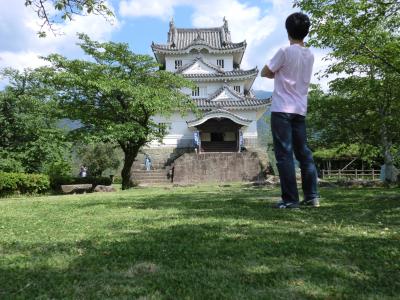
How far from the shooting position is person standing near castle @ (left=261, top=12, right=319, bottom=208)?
452cm

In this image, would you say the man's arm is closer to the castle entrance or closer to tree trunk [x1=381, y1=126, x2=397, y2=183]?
tree trunk [x1=381, y1=126, x2=397, y2=183]

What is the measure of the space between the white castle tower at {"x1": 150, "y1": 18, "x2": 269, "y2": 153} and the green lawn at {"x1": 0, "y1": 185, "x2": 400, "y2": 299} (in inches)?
989

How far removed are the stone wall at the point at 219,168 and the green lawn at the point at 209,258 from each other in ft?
65.8

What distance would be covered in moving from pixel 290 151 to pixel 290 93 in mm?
659

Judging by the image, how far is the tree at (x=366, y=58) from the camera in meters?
8.36

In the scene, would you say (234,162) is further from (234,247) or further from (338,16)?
(234,247)

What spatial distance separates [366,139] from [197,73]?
1866cm

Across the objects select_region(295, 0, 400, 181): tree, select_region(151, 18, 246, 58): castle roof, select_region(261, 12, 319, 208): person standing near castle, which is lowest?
select_region(261, 12, 319, 208): person standing near castle

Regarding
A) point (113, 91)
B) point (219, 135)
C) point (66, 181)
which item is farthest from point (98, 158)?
point (113, 91)

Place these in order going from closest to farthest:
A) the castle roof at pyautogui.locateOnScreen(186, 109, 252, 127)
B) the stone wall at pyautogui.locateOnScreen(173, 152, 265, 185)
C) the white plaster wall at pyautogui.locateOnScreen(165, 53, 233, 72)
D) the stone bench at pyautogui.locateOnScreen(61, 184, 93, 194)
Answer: the stone bench at pyautogui.locateOnScreen(61, 184, 93, 194) < the stone wall at pyautogui.locateOnScreen(173, 152, 265, 185) < the castle roof at pyautogui.locateOnScreen(186, 109, 252, 127) < the white plaster wall at pyautogui.locateOnScreen(165, 53, 233, 72)

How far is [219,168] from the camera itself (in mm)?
24781

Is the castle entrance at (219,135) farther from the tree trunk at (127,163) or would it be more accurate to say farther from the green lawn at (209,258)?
the green lawn at (209,258)

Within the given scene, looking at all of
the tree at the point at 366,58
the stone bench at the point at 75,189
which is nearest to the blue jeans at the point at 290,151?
the tree at the point at 366,58

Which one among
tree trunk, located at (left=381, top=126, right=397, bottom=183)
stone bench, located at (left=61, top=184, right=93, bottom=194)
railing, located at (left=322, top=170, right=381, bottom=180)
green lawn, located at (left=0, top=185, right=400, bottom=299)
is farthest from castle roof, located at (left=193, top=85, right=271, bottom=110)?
green lawn, located at (left=0, top=185, right=400, bottom=299)
